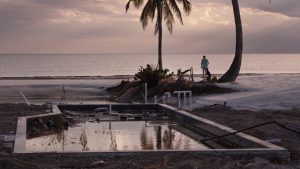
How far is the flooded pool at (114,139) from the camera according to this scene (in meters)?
13.0

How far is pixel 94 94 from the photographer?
131 feet

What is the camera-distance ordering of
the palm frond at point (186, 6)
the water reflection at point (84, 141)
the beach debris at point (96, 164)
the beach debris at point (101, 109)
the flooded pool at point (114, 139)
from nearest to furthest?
the beach debris at point (96, 164) < the water reflection at point (84, 141) < the flooded pool at point (114, 139) < the beach debris at point (101, 109) < the palm frond at point (186, 6)

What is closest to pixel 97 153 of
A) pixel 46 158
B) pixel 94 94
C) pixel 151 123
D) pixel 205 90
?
pixel 46 158

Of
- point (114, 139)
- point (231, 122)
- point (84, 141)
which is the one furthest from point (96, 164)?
point (231, 122)

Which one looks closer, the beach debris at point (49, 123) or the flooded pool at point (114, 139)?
the flooded pool at point (114, 139)

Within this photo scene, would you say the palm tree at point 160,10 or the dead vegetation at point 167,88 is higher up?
the palm tree at point 160,10

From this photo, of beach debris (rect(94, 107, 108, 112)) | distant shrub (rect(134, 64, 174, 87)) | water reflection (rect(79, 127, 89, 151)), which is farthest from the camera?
distant shrub (rect(134, 64, 174, 87))

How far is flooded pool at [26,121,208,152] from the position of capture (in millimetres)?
12977

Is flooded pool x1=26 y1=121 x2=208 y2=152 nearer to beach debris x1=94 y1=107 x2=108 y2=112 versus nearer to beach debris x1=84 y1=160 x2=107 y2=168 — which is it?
beach debris x1=84 y1=160 x2=107 y2=168

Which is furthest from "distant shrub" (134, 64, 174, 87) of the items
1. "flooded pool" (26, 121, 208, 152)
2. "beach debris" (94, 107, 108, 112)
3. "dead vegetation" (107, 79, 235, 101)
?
"flooded pool" (26, 121, 208, 152)

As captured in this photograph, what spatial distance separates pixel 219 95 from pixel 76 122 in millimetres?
10261

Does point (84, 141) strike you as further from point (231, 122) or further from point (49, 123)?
point (231, 122)

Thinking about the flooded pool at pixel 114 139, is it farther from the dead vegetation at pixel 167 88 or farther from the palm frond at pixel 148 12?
the palm frond at pixel 148 12

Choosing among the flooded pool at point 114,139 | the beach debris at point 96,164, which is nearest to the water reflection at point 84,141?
the flooded pool at point 114,139
